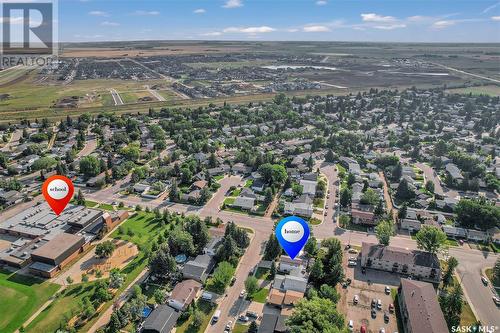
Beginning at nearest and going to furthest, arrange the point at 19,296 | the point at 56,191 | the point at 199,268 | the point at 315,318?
1. the point at 315,318
2. the point at 19,296
3. the point at 199,268
4. the point at 56,191

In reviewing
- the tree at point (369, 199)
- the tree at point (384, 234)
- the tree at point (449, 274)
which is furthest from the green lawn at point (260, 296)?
the tree at point (369, 199)

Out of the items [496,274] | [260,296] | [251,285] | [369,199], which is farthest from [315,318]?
[369,199]

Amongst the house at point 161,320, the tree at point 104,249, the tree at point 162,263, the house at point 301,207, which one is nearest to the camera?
the house at point 161,320

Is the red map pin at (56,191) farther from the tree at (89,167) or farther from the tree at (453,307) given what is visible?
the tree at (453,307)

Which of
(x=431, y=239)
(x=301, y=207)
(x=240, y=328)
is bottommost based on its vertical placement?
(x=240, y=328)

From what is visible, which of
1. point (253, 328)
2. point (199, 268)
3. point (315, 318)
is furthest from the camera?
point (199, 268)

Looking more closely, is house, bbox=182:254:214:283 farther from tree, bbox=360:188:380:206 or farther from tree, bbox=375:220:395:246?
tree, bbox=360:188:380:206

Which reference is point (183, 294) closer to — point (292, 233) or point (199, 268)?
point (199, 268)
